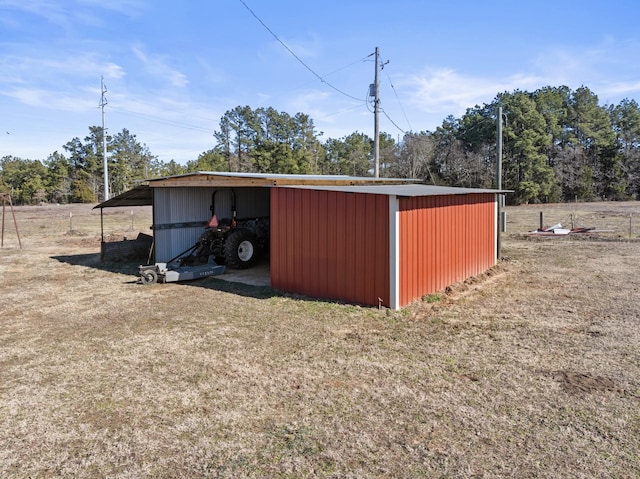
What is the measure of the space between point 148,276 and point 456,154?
31.8 metres

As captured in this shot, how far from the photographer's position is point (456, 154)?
1437 inches

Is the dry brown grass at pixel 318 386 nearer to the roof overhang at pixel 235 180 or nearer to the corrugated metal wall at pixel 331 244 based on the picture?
the corrugated metal wall at pixel 331 244

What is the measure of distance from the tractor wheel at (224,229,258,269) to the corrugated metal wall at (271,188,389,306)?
2.12m

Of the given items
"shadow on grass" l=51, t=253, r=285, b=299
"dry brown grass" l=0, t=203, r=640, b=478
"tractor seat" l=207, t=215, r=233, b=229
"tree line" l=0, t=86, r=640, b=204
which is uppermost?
"tree line" l=0, t=86, r=640, b=204

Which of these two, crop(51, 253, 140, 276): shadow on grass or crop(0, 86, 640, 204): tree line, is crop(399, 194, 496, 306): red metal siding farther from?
crop(0, 86, 640, 204): tree line

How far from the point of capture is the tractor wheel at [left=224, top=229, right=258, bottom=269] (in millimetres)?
A: 9930

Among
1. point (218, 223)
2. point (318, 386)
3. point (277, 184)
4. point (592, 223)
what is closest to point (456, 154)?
point (592, 223)

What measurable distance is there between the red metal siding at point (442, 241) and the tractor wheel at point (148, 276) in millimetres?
4599

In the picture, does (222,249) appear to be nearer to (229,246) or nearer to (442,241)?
(229,246)

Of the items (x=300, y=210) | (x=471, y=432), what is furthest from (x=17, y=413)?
(x=300, y=210)

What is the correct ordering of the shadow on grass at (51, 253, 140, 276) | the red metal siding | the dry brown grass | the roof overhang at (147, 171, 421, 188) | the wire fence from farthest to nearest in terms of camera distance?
the wire fence < the shadow on grass at (51, 253, 140, 276) < the roof overhang at (147, 171, 421, 188) < the red metal siding < the dry brown grass

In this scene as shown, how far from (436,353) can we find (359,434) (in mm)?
1847

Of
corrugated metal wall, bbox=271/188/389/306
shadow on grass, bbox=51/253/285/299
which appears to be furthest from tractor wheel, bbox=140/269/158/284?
corrugated metal wall, bbox=271/188/389/306

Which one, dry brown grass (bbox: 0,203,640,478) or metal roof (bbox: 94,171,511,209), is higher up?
metal roof (bbox: 94,171,511,209)
